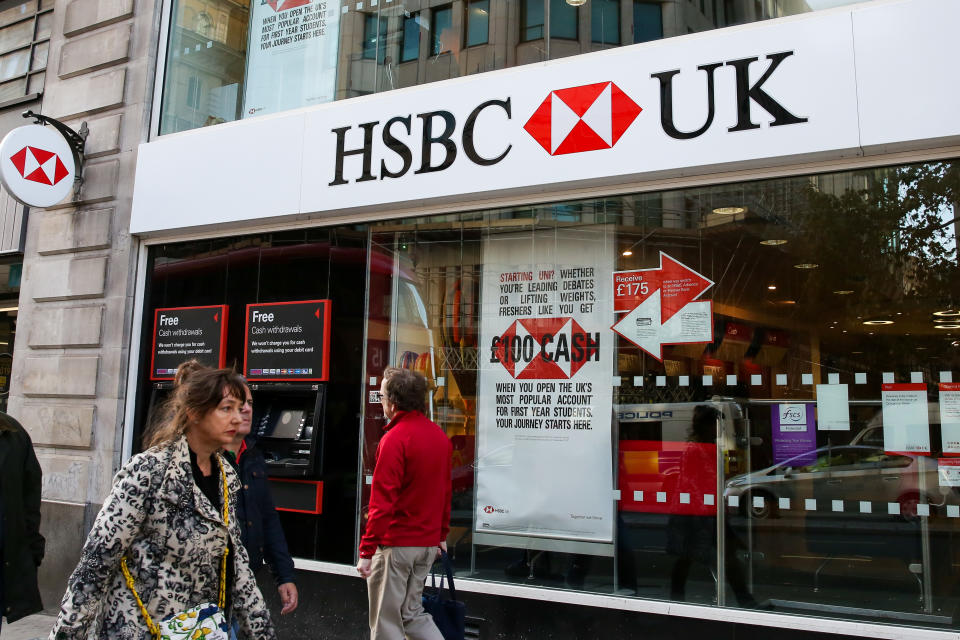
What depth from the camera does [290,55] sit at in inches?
276

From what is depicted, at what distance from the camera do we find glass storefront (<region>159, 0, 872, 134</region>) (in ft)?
17.5

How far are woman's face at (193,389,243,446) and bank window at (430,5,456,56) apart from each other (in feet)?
13.7

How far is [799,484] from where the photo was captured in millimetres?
4707

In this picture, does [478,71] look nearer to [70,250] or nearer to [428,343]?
[428,343]

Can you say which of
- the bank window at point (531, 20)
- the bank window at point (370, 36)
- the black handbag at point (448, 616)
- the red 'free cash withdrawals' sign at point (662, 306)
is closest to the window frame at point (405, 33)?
the bank window at point (370, 36)

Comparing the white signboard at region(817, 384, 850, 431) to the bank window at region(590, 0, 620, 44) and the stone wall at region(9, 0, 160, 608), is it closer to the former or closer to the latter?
the bank window at region(590, 0, 620, 44)

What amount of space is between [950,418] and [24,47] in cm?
951

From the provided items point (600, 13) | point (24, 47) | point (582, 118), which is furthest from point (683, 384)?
point (24, 47)

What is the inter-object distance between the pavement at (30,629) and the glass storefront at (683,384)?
213 centimetres

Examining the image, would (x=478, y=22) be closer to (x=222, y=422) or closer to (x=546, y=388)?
(x=546, y=388)

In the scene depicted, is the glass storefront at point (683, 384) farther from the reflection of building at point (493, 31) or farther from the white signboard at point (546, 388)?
the reflection of building at point (493, 31)

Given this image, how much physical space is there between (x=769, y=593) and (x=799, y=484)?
67cm

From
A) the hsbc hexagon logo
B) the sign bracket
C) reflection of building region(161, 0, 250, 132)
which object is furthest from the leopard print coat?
the sign bracket


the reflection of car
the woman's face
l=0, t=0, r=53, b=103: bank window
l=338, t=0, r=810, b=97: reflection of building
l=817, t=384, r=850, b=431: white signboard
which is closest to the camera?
the woman's face
